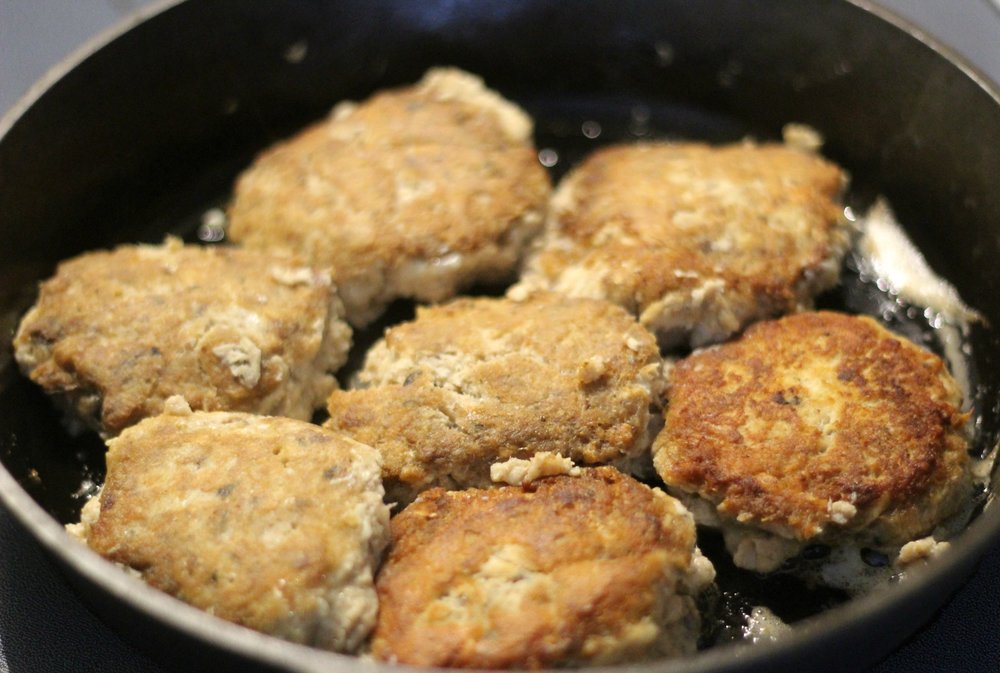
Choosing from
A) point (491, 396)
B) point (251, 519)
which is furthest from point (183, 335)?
point (491, 396)

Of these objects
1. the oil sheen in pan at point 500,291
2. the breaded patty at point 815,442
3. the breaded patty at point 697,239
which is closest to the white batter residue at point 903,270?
the oil sheen in pan at point 500,291

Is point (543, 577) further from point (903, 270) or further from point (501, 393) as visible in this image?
point (903, 270)

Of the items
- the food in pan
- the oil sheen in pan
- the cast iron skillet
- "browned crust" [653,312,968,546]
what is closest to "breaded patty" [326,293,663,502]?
the food in pan

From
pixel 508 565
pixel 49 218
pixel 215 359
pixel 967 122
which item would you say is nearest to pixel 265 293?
pixel 215 359

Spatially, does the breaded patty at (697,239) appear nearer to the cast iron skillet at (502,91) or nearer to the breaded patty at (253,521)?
the cast iron skillet at (502,91)

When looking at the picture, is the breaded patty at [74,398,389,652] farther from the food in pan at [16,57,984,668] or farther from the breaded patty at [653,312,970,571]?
the breaded patty at [653,312,970,571]
